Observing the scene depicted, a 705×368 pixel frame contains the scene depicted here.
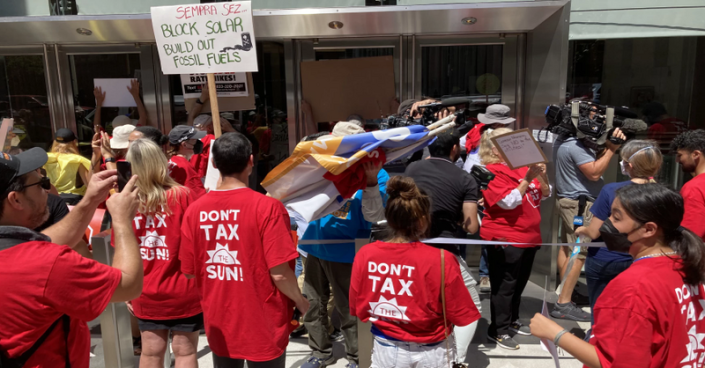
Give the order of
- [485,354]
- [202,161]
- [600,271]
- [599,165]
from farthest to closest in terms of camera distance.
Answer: [202,161] → [599,165] → [485,354] → [600,271]

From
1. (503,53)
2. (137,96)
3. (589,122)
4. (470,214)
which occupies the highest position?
(503,53)

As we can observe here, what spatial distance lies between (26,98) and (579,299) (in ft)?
23.8

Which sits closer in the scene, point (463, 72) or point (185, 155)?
point (185, 155)

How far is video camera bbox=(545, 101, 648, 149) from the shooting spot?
4.86 m

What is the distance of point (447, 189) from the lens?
154 inches

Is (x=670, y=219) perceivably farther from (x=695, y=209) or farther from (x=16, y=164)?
(x=16, y=164)

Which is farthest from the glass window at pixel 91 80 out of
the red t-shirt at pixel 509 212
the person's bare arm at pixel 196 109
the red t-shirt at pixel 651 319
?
the red t-shirt at pixel 651 319

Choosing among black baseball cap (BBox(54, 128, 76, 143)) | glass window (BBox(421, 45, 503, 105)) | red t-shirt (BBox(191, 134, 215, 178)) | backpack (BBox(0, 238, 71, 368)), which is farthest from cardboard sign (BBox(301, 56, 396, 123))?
backpack (BBox(0, 238, 71, 368))

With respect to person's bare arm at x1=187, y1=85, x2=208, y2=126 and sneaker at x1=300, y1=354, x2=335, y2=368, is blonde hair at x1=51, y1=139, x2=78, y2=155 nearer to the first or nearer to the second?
person's bare arm at x1=187, y1=85, x2=208, y2=126

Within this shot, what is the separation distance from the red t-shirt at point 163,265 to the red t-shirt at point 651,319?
239 centimetres

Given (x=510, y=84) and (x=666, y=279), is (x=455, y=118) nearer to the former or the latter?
(x=666, y=279)

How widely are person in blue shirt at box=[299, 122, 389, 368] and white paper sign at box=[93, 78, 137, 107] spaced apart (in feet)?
13.0

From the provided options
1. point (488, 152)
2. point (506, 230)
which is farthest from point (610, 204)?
point (488, 152)

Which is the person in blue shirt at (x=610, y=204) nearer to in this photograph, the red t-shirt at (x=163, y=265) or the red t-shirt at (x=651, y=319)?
the red t-shirt at (x=651, y=319)
